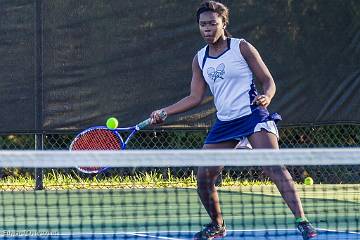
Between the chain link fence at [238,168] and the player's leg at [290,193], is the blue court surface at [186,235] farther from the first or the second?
the chain link fence at [238,168]

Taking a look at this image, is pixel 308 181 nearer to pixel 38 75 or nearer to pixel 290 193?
pixel 38 75

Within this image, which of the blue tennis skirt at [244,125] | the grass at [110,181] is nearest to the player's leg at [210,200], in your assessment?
the blue tennis skirt at [244,125]

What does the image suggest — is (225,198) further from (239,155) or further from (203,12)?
(239,155)

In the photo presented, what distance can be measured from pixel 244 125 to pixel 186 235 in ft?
2.93

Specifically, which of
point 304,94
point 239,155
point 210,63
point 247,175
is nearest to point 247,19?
point 304,94

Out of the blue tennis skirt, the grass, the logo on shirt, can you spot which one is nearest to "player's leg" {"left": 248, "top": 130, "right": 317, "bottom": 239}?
the blue tennis skirt

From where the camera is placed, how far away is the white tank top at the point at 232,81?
5.45 m

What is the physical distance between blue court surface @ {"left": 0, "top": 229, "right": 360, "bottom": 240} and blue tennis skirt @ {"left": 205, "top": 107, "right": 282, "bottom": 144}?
2.17ft

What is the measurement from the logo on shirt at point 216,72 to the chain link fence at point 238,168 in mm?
3060

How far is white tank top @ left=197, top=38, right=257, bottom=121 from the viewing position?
214 inches

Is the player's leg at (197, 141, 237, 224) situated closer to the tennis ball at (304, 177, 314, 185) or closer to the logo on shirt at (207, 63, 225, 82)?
the logo on shirt at (207, 63, 225, 82)

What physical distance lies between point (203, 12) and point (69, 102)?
10.5ft

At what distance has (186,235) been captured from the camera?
19.3ft

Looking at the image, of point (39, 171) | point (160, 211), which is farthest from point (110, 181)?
point (160, 211)
